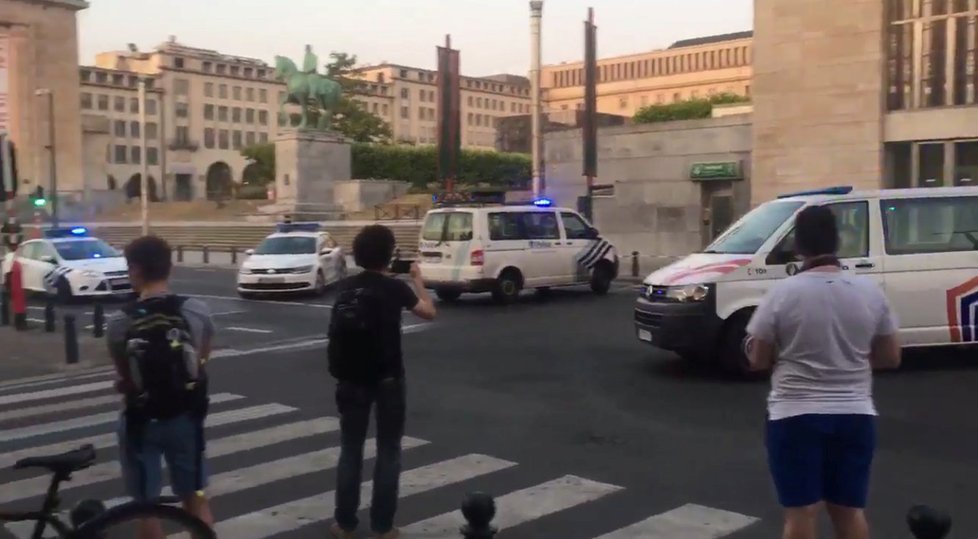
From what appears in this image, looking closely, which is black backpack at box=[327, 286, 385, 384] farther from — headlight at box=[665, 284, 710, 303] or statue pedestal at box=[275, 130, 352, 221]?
statue pedestal at box=[275, 130, 352, 221]

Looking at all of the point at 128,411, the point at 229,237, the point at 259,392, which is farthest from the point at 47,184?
the point at 128,411

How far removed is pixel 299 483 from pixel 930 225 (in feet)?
25.2

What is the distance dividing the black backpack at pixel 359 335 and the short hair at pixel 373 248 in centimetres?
16

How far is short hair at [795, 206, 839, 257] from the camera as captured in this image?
14.0ft

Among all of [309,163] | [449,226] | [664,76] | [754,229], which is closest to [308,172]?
[309,163]

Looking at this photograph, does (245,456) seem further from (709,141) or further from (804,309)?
(709,141)

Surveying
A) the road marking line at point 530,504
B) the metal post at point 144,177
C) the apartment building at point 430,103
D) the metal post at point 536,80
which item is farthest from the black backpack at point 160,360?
the apartment building at point 430,103

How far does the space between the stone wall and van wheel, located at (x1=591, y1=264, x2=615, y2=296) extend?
9.31 meters

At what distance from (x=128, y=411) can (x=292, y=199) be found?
147 ft

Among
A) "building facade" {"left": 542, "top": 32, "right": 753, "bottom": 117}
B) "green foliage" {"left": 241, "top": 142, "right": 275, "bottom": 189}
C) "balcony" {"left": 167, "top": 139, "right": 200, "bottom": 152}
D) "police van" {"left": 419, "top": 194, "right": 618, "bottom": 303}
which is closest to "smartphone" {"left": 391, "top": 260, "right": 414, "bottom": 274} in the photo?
"police van" {"left": 419, "top": 194, "right": 618, "bottom": 303}

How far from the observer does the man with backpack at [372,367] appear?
5.51 meters

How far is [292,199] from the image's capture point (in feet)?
158

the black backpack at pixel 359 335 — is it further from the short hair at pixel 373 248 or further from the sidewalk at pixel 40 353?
the sidewalk at pixel 40 353

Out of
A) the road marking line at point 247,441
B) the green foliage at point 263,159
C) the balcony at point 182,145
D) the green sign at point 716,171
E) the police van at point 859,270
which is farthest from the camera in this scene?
the balcony at point 182,145
